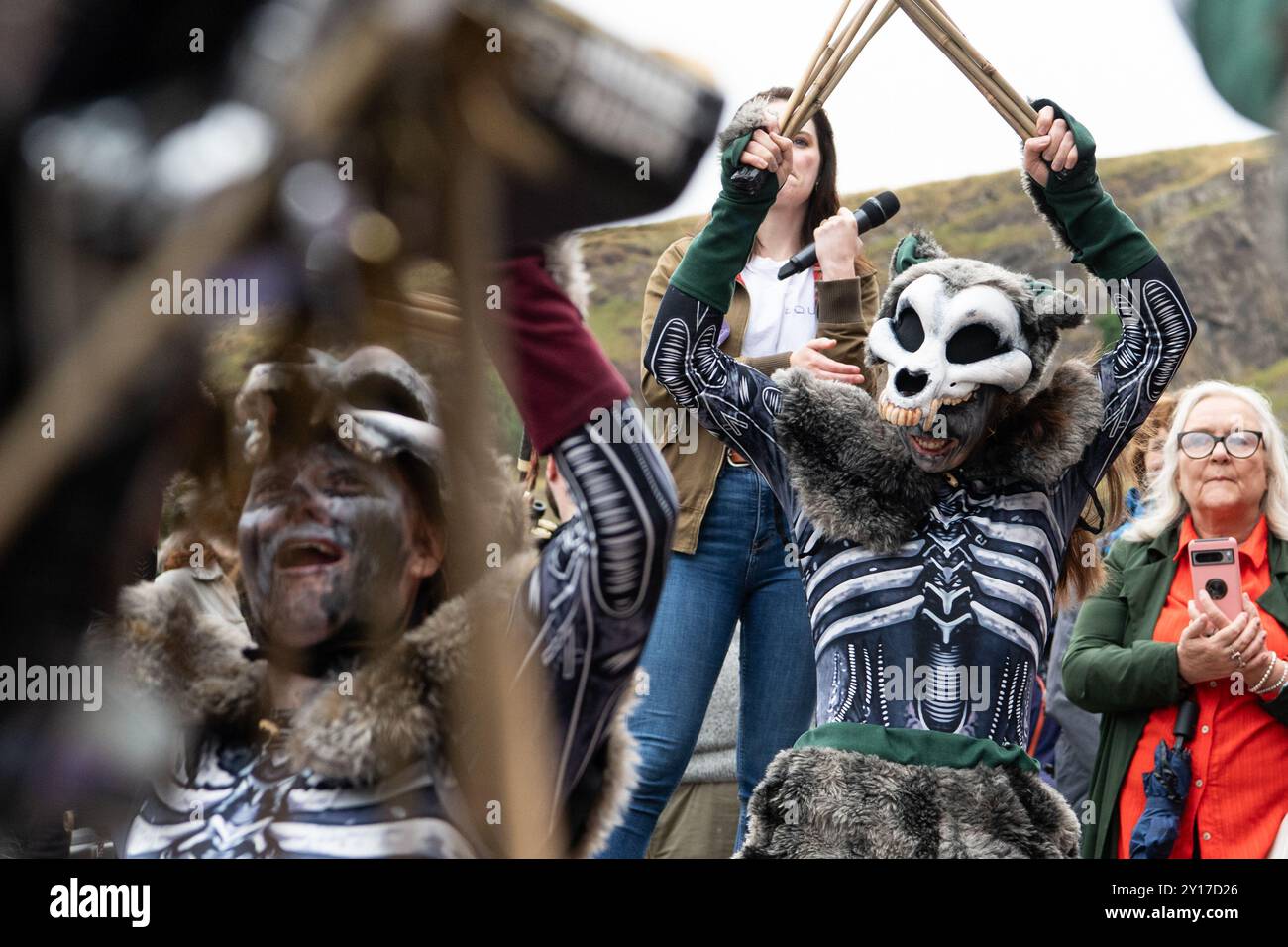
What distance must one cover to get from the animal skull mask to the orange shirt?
0.68 m

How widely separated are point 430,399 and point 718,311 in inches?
25.5

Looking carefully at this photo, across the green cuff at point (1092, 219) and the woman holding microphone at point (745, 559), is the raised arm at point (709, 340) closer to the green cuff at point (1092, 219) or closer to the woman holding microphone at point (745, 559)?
the woman holding microphone at point (745, 559)

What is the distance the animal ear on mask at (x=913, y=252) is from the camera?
2781 millimetres

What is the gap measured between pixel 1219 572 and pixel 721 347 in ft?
3.21

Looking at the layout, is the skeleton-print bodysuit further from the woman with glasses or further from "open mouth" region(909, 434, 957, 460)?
the woman with glasses

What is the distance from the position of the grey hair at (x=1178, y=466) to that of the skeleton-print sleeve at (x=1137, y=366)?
0.48 metres

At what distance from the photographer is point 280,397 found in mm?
2230

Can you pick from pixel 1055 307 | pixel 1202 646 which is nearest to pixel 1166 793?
pixel 1202 646

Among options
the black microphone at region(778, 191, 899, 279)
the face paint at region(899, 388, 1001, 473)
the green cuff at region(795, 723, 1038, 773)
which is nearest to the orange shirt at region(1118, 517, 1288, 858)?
the green cuff at region(795, 723, 1038, 773)

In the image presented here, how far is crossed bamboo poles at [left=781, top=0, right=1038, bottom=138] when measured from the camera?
264cm

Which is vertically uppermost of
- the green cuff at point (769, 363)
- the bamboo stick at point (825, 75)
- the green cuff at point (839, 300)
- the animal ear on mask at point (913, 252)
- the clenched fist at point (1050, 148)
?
the bamboo stick at point (825, 75)

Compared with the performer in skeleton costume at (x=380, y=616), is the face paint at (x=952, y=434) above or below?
above

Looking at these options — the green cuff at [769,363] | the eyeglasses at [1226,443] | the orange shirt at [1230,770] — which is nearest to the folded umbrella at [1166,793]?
the orange shirt at [1230,770]

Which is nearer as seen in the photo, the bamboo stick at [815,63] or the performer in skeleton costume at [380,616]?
the performer in skeleton costume at [380,616]
